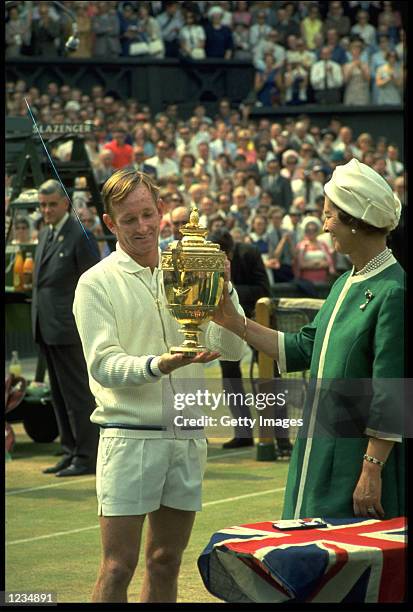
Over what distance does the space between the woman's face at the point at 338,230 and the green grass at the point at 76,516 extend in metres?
2.25

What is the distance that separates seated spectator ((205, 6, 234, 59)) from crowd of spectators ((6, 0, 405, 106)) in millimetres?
19

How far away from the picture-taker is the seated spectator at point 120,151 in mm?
20312

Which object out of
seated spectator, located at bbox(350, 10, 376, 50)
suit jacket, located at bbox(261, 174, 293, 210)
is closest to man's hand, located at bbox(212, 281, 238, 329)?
suit jacket, located at bbox(261, 174, 293, 210)

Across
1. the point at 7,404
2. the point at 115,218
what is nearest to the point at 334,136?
the point at 7,404

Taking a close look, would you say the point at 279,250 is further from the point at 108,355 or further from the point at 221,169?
the point at 108,355

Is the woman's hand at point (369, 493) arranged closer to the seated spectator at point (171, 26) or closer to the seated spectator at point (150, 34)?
the seated spectator at point (150, 34)

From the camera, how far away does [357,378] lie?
4.67 meters

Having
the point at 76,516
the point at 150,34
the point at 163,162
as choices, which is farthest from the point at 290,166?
the point at 76,516

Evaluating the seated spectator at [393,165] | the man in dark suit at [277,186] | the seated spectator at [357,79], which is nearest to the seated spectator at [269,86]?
the seated spectator at [357,79]

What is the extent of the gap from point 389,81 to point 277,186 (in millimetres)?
5683

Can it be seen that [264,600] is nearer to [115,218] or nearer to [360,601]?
[360,601]

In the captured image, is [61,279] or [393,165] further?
[393,165]

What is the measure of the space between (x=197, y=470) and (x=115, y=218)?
0.87 m

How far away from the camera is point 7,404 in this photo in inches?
427
